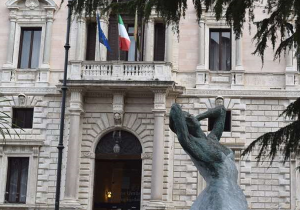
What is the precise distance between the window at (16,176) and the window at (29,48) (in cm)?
413

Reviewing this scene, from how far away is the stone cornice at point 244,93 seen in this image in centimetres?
2322

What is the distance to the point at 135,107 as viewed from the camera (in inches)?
932

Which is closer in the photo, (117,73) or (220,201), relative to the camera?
(220,201)

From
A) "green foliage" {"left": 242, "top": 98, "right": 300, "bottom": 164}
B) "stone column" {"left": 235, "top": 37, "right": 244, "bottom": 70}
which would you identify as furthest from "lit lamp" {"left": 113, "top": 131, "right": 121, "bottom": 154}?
"green foliage" {"left": 242, "top": 98, "right": 300, "bottom": 164}

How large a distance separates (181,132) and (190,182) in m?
14.4

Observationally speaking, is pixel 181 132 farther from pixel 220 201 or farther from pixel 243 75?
pixel 243 75

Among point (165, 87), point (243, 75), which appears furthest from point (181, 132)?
point (243, 75)

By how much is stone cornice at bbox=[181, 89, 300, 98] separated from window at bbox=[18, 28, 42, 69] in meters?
6.83

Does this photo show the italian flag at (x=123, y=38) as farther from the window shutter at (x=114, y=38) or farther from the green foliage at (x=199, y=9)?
the green foliage at (x=199, y=9)

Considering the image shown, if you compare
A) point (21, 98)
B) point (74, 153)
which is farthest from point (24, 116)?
point (74, 153)

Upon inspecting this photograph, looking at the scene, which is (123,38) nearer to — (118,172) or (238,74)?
(238,74)

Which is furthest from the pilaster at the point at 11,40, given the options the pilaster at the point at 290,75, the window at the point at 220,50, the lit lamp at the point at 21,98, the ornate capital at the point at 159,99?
the pilaster at the point at 290,75

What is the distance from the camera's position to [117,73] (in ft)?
76.1

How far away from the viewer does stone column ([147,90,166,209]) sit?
72.4ft
